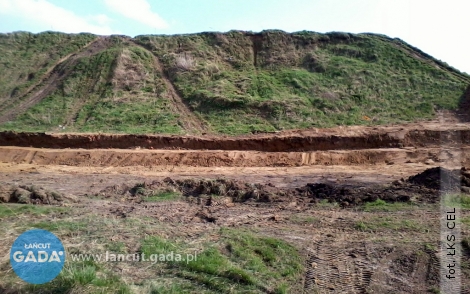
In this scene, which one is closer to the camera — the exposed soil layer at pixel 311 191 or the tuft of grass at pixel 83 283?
the tuft of grass at pixel 83 283

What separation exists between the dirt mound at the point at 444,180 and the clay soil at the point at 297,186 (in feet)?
0.09

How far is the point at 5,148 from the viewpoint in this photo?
750 inches

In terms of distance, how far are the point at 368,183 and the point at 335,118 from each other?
9837 mm

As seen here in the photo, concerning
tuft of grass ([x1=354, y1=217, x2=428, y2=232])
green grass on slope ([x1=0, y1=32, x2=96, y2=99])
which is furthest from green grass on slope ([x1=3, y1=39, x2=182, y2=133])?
tuft of grass ([x1=354, y1=217, x2=428, y2=232])

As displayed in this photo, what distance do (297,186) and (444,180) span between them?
12.8ft

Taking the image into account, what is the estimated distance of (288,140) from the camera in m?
17.8

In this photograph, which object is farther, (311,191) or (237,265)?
(311,191)

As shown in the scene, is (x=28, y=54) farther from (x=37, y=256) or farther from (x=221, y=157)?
(x=37, y=256)

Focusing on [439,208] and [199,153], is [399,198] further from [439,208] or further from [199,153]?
[199,153]

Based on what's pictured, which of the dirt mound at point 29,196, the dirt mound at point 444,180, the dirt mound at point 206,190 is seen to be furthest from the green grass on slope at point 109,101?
the dirt mound at point 444,180

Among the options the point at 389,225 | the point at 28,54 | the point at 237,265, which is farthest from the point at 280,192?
the point at 28,54

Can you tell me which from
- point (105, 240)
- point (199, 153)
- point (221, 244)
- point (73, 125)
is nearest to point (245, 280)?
point (221, 244)

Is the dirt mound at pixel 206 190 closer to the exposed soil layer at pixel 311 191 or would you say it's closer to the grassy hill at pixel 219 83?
the exposed soil layer at pixel 311 191

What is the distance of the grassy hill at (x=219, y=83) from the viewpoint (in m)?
21.3
